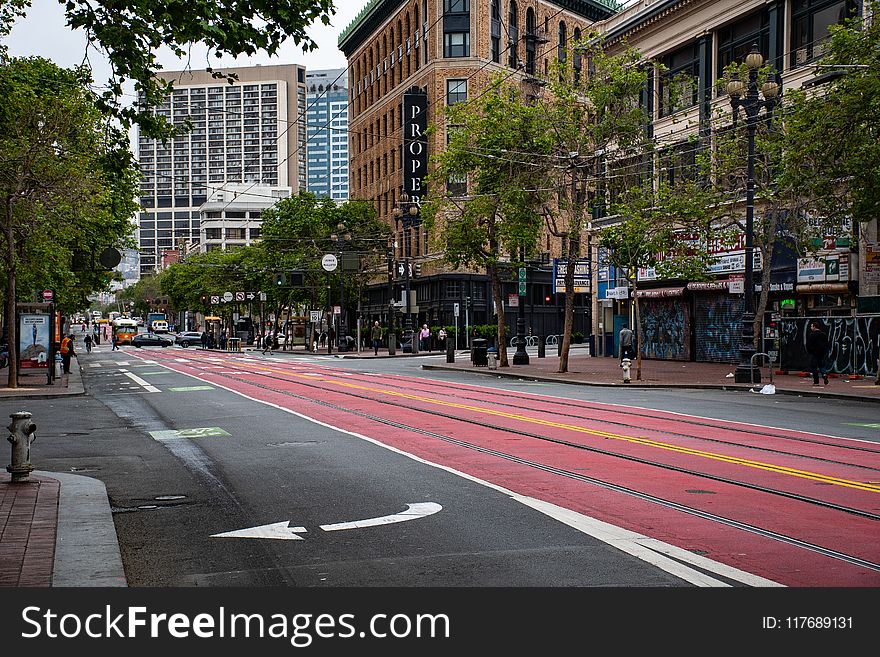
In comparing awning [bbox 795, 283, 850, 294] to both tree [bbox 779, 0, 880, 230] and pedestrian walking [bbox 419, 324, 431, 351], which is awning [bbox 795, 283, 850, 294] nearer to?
tree [bbox 779, 0, 880, 230]

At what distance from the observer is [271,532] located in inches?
319

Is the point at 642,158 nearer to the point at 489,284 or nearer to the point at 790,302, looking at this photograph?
the point at 790,302

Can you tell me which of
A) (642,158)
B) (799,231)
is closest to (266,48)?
(799,231)

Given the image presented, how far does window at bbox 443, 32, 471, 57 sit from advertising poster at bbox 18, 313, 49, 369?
40.3 m

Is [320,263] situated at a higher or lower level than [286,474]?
higher

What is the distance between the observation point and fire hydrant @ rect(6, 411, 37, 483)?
34.0ft

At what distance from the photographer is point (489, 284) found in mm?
70375

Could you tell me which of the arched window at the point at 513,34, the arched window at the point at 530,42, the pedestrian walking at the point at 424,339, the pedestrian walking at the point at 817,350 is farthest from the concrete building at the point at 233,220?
the pedestrian walking at the point at 817,350

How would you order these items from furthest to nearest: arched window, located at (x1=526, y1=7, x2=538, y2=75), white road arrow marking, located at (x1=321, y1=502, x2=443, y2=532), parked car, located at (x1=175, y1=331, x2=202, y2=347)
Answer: parked car, located at (x1=175, y1=331, x2=202, y2=347) < arched window, located at (x1=526, y1=7, x2=538, y2=75) < white road arrow marking, located at (x1=321, y1=502, x2=443, y2=532)

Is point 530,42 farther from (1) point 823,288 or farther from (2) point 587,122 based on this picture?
(1) point 823,288

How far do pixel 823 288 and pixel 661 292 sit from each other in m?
10.6

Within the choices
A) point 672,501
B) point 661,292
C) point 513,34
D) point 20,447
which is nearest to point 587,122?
point 661,292

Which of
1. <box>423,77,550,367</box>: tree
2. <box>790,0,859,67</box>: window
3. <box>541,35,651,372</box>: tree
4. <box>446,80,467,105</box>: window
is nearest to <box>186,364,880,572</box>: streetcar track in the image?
<box>541,35,651,372</box>: tree

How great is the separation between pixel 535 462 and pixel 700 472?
2.02m
